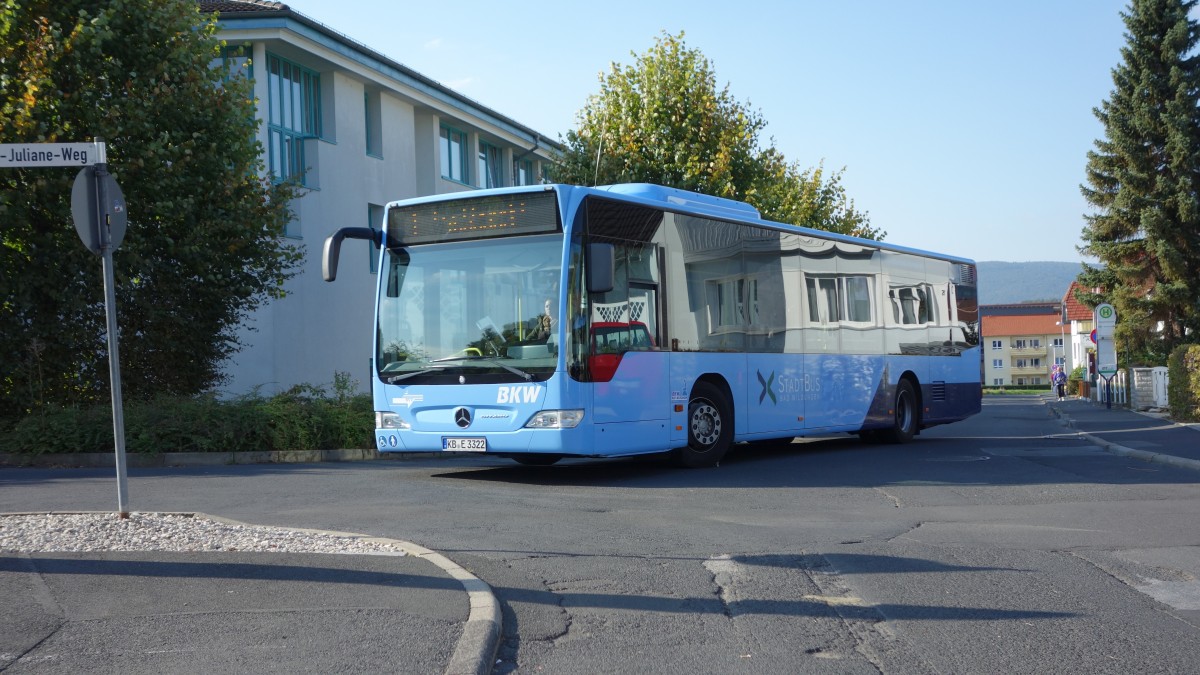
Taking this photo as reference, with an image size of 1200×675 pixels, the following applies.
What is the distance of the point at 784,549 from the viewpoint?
26.9 ft

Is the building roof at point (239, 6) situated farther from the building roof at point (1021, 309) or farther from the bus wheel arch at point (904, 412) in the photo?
the building roof at point (1021, 309)

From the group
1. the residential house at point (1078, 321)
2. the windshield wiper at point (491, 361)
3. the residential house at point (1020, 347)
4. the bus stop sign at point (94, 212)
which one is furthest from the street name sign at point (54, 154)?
the residential house at point (1020, 347)

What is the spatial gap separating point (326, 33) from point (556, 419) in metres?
17.7

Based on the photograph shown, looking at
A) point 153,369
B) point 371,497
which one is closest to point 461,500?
point 371,497

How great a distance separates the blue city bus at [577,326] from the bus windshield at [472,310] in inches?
0.6

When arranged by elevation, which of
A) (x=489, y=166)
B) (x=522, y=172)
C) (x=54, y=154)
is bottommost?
(x=54, y=154)

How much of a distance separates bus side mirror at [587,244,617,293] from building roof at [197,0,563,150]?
12551 millimetres

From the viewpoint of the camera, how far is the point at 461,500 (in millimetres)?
11094

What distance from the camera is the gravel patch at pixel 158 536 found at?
7.65 meters

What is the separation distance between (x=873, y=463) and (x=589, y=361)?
5.22 metres

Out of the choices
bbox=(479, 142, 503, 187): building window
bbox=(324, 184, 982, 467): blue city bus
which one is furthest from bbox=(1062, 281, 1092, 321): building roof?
bbox=(324, 184, 982, 467): blue city bus

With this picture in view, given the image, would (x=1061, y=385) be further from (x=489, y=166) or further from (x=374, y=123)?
(x=374, y=123)

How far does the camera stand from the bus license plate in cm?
1255

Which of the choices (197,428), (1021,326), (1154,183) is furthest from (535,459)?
(1021,326)
